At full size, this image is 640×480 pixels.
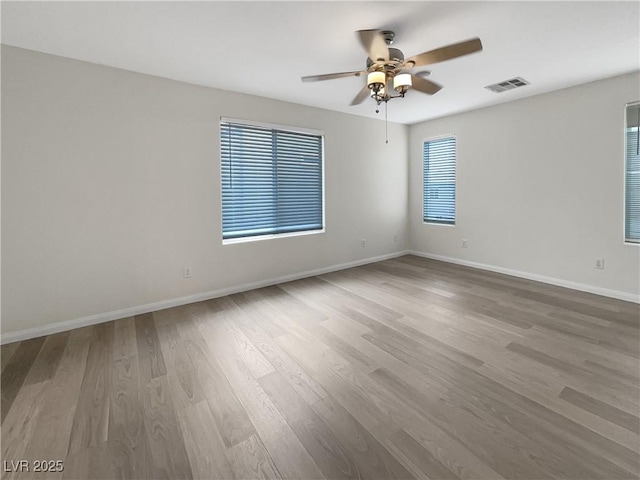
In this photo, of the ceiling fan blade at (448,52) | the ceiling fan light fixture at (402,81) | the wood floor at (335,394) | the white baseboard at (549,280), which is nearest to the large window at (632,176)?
the white baseboard at (549,280)

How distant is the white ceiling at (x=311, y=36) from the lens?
6.66 feet

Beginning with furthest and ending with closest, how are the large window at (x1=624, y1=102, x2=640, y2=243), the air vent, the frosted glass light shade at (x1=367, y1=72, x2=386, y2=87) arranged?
the air vent
the large window at (x1=624, y1=102, x2=640, y2=243)
the frosted glass light shade at (x1=367, y1=72, x2=386, y2=87)

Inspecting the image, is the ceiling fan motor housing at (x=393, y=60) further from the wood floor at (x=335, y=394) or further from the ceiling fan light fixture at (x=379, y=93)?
the wood floor at (x=335, y=394)

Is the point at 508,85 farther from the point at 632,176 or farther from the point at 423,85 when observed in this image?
the point at 632,176

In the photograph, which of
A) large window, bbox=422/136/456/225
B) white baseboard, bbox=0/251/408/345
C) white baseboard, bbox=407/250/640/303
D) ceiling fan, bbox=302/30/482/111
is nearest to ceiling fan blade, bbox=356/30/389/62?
ceiling fan, bbox=302/30/482/111

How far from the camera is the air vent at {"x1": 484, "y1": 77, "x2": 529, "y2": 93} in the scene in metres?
3.35

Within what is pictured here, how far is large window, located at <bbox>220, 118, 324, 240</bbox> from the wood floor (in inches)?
51.5

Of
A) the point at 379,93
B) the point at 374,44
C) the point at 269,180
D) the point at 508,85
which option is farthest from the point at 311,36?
the point at 508,85

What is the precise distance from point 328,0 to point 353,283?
317 centimetres

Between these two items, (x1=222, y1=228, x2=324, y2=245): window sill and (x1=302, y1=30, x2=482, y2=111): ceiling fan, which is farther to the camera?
(x1=222, y1=228, x2=324, y2=245): window sill

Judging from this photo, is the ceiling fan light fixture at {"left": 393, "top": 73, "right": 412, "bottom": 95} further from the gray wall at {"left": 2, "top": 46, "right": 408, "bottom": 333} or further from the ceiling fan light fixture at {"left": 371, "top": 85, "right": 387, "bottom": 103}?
the gray wall at {"left": 2, "top": 46, "right": 408, "bottom": 333}

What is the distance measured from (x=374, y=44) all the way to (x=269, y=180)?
231 centimetres

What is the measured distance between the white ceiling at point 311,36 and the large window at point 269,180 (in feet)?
2.38

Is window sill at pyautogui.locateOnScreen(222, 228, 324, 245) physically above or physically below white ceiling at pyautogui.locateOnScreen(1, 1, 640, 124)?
below
